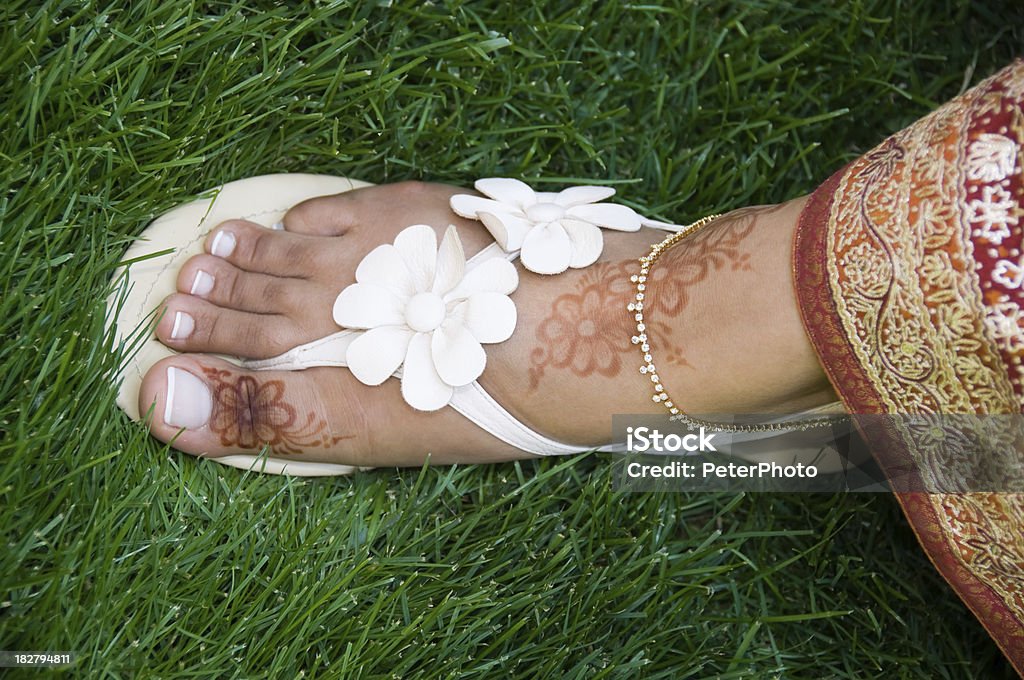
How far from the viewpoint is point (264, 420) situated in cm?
117

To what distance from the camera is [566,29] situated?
131 centimetres

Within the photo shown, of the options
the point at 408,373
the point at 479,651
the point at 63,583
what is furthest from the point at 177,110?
the point at 479,651

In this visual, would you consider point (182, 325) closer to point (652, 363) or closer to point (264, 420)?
point (264, 420)

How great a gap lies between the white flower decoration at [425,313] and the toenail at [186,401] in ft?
0.63

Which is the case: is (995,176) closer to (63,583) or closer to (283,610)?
(283,610)

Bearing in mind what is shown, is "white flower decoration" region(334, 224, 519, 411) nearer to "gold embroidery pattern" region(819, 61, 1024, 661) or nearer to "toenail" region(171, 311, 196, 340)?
"toenail" region(171, 311, 196, 340)

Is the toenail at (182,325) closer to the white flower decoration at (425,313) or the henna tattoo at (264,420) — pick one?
the henna tattoo at (264,420)

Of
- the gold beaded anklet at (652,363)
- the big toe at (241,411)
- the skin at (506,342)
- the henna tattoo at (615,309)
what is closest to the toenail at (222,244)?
the skin at (506,342)

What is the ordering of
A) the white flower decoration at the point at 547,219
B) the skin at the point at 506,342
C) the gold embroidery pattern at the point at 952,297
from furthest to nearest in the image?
the white flower decoration at the point at 547,219
the skin at the point at 506,342
the gold embroidery pattern at the point at 952,297

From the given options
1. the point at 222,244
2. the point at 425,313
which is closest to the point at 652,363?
the point at 425,313

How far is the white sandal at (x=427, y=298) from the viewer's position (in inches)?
44.2

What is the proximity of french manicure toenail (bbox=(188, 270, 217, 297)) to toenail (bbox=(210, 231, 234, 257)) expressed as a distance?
39 mm

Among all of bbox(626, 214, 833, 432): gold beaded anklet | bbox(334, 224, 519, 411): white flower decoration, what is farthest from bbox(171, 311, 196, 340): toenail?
bbox(626, 214, 833, 432): gold beaded anklet

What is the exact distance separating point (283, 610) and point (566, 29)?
0.90 meters
